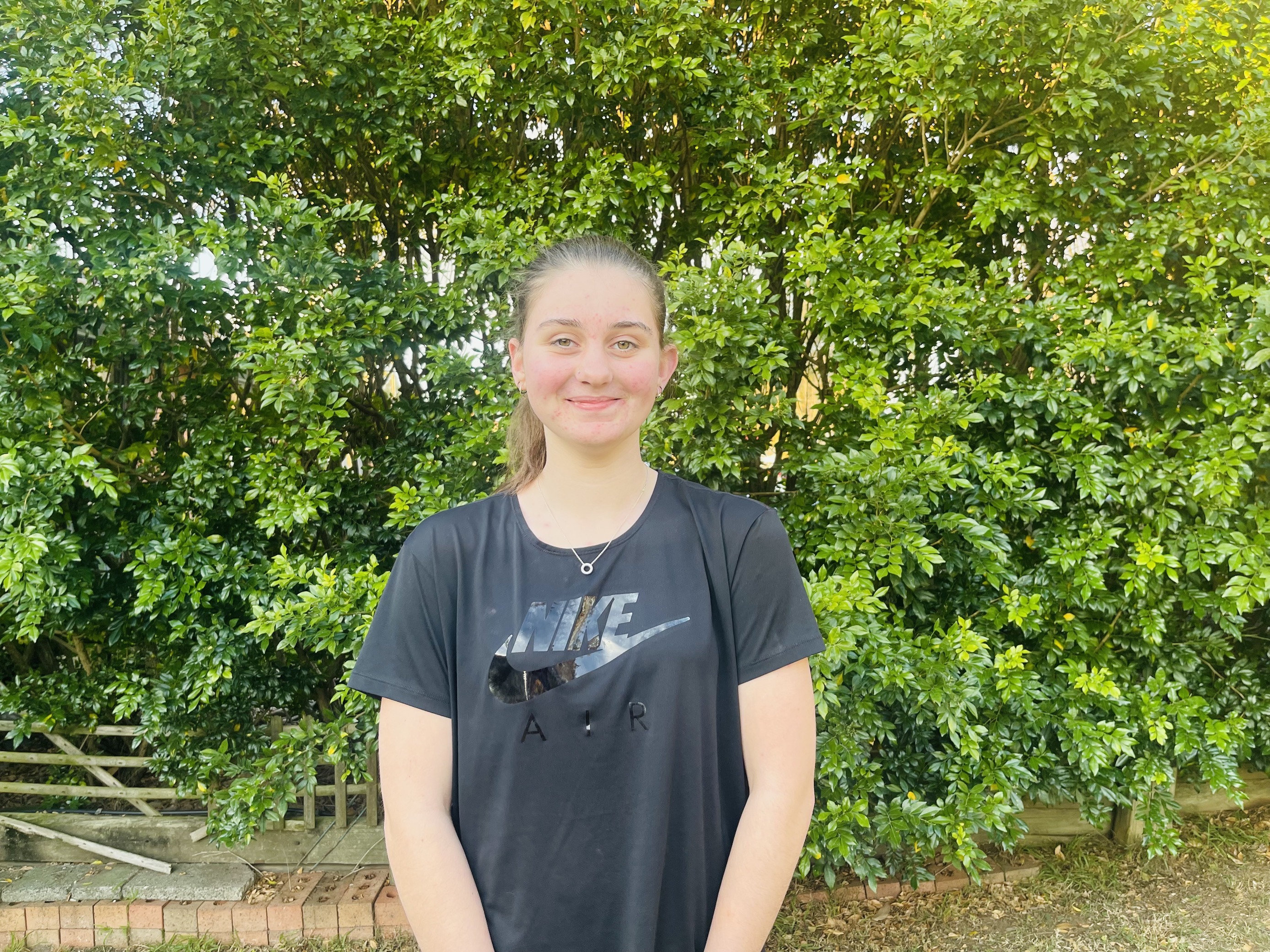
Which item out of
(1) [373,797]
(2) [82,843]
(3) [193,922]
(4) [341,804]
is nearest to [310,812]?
(4) [341,804]

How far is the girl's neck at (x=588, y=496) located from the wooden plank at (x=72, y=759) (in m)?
3.07

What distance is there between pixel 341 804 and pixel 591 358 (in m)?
2.92

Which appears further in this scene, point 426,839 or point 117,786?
point 117,786

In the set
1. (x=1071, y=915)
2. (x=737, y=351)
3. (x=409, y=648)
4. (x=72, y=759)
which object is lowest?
(x=1071, y=915)

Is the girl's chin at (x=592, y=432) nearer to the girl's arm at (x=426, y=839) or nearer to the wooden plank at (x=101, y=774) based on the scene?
the girl's arm at (x=426, y=839)

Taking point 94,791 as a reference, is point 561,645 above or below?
above

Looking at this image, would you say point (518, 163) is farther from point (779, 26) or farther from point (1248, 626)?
point (1248, 626)

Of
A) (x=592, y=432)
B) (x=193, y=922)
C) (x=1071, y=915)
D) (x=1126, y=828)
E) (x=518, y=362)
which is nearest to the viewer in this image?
(x=592, y=432)

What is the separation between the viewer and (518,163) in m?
3.64

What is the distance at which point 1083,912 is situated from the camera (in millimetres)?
3459

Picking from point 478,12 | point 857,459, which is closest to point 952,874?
point 857,459

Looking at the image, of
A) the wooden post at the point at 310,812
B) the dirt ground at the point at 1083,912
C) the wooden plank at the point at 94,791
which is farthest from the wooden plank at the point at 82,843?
the dirt ground at the point at 1083,912

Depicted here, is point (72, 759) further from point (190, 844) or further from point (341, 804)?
point (341, 804)

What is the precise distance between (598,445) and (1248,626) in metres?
3.85
